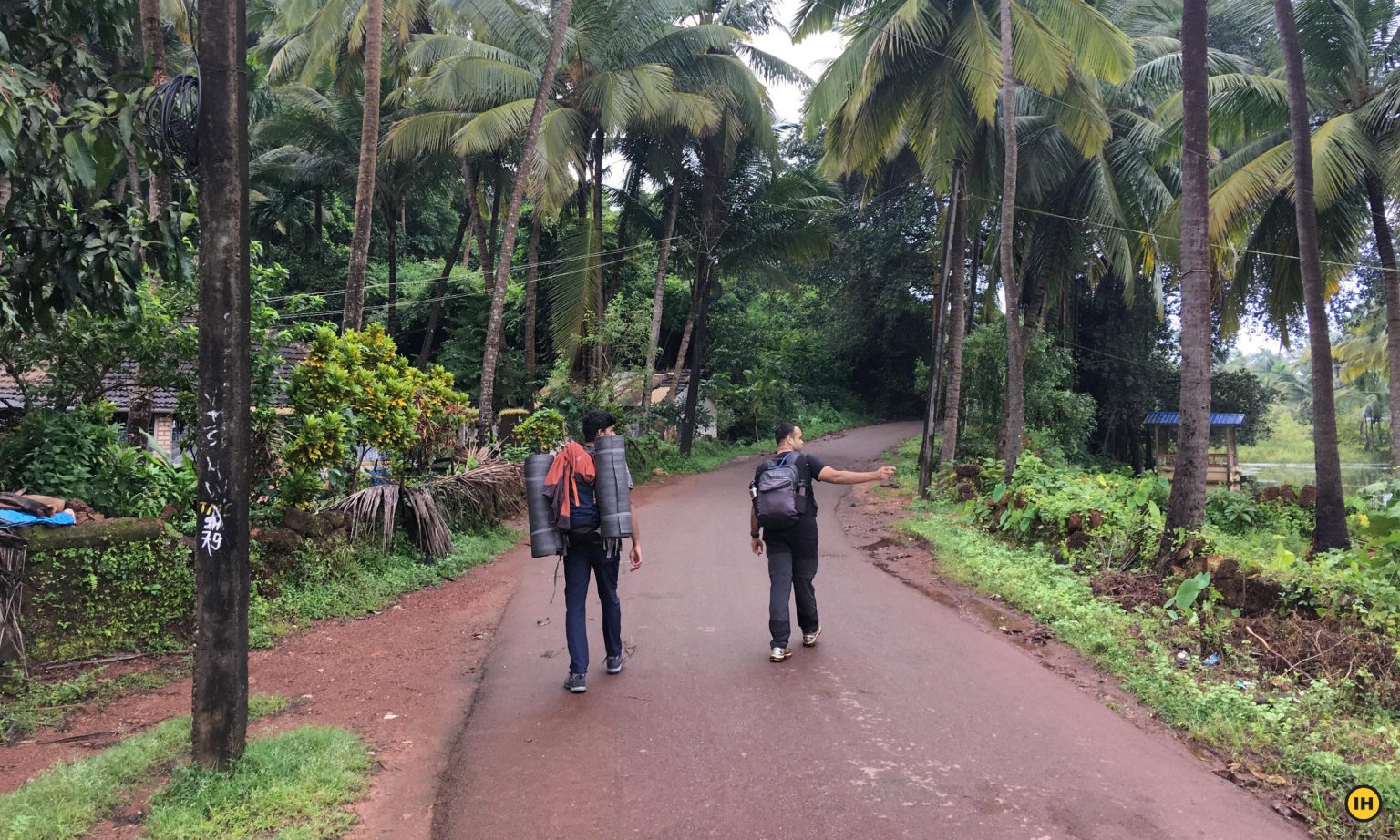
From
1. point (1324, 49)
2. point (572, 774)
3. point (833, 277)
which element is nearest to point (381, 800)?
point (572, 774)

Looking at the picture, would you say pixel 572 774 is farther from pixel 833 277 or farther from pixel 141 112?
pixel 833 277

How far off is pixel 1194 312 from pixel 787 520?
211 inches

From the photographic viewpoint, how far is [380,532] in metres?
9.30

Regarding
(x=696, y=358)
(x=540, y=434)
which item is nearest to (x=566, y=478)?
(x=540, y=434)

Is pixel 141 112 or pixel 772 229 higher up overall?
pixel 772 229

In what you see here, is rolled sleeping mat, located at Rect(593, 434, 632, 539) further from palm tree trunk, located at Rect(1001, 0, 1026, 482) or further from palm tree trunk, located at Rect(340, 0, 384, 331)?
palm tree trunk, located at Rect(1001, 0, 1026, 482)

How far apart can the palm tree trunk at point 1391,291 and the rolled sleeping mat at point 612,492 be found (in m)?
12.8

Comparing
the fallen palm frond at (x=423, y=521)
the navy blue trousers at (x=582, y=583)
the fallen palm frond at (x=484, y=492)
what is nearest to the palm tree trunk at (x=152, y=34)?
the fallen palm frond at (x=423, y=521)

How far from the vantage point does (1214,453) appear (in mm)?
25266

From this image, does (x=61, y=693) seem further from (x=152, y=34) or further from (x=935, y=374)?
(x=935, y=374)

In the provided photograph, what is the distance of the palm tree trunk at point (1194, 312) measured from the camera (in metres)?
8.61

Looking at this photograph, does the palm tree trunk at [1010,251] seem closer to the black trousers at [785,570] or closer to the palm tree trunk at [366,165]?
the black trousers at [785,570]

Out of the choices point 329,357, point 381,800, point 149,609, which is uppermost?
point 329,357

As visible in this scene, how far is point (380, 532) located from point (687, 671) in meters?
4.75
